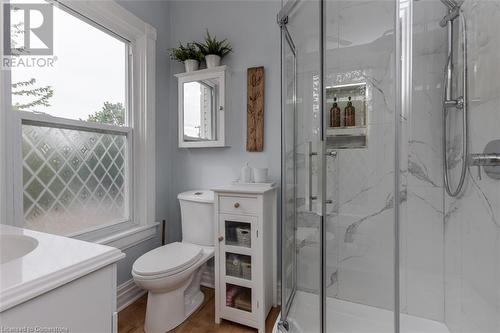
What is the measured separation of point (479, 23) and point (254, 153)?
1395 mm

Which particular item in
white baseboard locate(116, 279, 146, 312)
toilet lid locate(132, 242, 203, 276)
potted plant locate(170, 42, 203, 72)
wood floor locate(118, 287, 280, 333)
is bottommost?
wood floor locate(118, 287, 280, 333)

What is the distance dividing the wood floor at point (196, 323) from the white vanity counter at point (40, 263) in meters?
1.07

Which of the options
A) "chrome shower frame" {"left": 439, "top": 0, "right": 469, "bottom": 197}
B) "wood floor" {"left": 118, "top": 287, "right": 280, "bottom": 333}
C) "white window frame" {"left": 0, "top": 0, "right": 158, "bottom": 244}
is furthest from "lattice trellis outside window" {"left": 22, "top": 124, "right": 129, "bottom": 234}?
"chrome shower frame" {"left": 439, "top": 0, "right": 469, "bottom": 197}

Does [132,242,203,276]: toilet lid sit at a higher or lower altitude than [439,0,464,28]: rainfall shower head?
lower

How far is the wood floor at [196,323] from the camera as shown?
61.3 inches

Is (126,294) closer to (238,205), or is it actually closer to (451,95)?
(238,205)

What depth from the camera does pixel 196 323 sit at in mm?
1611

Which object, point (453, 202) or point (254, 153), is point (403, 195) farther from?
point (254, 153)
